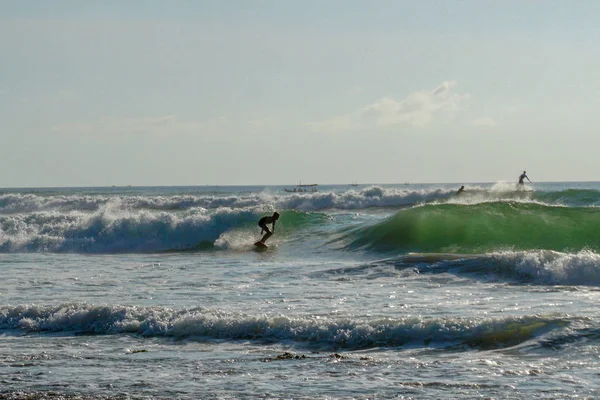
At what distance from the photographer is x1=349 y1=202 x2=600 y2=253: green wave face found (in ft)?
79.0

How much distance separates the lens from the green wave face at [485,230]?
24.1m

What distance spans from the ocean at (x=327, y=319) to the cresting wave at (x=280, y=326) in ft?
0.09

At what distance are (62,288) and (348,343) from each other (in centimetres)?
810

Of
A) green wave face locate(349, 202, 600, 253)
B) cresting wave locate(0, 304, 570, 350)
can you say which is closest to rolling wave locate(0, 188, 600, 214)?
green wave face locate(349, 202, 600, 253)

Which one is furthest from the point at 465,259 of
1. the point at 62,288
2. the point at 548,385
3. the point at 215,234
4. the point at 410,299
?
the point at 215,234

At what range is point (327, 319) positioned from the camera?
12016 millimetres

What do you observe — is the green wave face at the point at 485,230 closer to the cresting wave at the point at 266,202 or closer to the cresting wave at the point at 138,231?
the cresting wave at the point at 138,231

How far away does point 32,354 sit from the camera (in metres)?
10.8

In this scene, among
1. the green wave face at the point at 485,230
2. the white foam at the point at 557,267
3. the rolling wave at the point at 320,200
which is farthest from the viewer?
the rolling wave at the point at 320,200

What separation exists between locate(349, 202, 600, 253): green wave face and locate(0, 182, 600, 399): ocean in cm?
8

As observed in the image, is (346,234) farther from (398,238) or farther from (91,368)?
(91,368)

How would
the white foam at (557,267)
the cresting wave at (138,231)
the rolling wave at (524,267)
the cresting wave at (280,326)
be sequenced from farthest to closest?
the cresting wave at (138,231) < the rolling wave at (524,267) < the white foam at (557,267) < the cresting wave at (280,326)

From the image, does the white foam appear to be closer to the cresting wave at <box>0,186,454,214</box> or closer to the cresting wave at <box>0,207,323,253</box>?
the cresting wave at <box>0,207,323,253</box>

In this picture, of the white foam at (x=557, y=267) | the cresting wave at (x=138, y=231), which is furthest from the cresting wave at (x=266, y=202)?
the white foam at (x=557, y=267)
